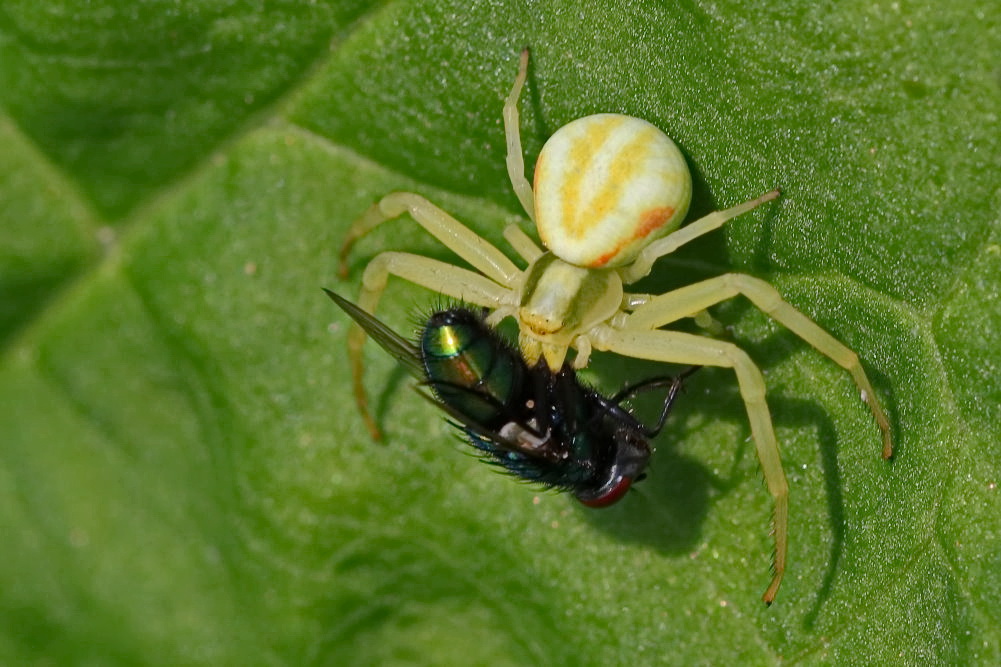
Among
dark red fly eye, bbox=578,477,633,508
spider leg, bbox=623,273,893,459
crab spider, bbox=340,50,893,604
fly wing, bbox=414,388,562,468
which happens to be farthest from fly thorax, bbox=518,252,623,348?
dark red fly eye, bbox=578,477,633,508

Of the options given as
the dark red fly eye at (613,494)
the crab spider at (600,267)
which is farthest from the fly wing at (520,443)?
the crab spider at (600,267)

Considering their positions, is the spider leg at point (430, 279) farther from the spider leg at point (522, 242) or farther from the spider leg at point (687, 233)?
the spider leg at point (687, 233)

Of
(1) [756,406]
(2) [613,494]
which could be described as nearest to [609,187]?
(1) [756,406]

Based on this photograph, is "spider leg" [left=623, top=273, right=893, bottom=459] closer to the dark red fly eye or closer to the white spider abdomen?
the white spider abdomen

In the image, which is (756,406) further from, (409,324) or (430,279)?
(409,324)

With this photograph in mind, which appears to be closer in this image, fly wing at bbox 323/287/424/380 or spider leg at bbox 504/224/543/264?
fly wing at bbox 323/287/424/380
